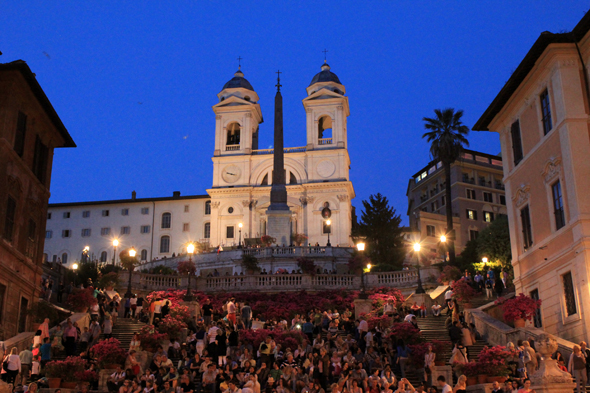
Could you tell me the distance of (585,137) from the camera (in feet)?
80.8

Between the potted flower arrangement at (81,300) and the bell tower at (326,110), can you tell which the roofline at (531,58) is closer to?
the potted flower arrangement at (81,300)

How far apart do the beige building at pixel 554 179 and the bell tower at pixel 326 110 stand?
53.7 metres

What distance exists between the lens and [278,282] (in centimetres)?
4153

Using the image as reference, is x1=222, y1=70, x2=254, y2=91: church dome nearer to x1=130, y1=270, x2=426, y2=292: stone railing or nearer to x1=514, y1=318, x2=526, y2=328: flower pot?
x1=130, y1=270, x2=426, y2=292: stone railing

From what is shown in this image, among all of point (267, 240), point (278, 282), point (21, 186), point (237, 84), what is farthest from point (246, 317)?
point (237, 84)

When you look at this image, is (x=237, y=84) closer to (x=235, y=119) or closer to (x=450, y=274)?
(x=235, y=119)

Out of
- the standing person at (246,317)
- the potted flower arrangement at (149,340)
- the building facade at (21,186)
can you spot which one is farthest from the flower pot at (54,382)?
the standing person at (246,317)

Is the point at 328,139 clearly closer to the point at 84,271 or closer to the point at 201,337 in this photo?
the point at 84,271

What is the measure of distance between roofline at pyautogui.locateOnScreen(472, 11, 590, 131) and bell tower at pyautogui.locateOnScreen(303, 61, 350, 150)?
168 feet

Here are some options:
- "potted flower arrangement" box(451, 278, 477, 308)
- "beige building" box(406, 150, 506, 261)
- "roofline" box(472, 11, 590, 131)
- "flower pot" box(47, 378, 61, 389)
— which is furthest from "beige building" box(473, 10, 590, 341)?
"beige building" box(406, 150, 506, 261)

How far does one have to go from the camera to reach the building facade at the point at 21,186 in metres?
27.3

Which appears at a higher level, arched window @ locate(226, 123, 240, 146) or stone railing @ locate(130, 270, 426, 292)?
arched window @ locate(226, 123, 240, 146)

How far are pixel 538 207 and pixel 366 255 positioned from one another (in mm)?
27878

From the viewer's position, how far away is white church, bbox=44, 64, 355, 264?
264 ft
